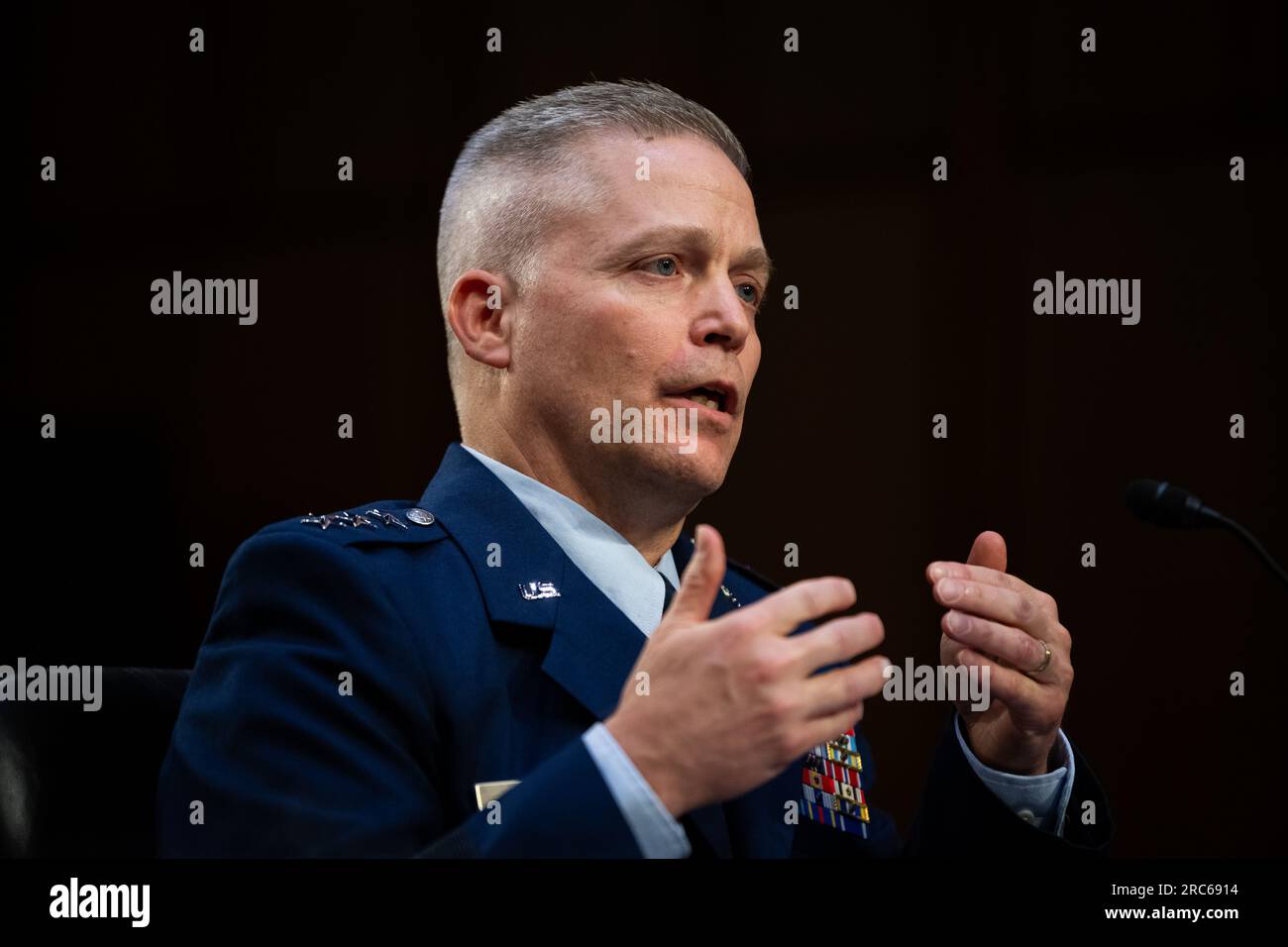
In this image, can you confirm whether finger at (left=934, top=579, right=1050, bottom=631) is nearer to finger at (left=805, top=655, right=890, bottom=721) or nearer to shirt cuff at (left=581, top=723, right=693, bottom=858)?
finger at (left=805, top=655, right=890, bottom=721)

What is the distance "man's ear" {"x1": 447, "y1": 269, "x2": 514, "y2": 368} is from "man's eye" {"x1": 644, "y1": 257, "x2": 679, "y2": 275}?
0.21m

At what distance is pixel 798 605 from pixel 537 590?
18.5 inches

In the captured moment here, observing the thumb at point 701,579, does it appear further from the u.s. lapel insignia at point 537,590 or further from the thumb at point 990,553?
the thumb at point 990,553

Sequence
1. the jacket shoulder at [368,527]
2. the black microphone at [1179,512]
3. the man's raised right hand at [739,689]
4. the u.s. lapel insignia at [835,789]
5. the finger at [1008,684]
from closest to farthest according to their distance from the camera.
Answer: the man's raised right hand at [739,689] < the black microphone at [1179,512] < the jacket shoulder at [368,527] < the finger at [1008,684] < the u.s. lapel insignia at [835,789]

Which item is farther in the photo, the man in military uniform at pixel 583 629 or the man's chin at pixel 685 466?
the man's chin at pixel 685 466

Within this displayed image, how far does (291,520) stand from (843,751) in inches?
31.9

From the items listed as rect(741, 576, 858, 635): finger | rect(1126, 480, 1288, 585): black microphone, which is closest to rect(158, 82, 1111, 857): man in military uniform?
rect(741, 576, 858, 635): finger

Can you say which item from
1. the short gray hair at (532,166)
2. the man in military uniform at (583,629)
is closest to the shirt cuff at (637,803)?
the man in military uniform at (583,629)

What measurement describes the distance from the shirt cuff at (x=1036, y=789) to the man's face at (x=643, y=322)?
0.53 meters

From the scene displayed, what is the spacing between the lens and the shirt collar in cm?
176

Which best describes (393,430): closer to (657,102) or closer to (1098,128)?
(657,102)

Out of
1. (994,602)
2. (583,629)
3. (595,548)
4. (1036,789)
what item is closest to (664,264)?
(595,548)

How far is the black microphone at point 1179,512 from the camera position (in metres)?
1.47
